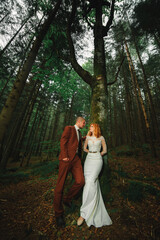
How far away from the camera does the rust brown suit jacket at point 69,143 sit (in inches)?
103

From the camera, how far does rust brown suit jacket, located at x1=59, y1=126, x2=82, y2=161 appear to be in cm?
261

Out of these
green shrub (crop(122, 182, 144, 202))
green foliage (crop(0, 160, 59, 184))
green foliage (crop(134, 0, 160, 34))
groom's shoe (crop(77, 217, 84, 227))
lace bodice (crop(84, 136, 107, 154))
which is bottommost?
green foliage (crop(0, 160, 59, 184))

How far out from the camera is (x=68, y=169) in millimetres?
2553

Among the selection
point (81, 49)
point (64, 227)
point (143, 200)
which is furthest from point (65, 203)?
point (81, 49)

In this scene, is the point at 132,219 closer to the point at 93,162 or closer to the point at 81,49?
the point at 93,162

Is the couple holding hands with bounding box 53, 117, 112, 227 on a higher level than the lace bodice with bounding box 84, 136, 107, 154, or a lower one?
lower

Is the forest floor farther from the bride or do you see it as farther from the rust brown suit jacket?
the rust brown suit jacket

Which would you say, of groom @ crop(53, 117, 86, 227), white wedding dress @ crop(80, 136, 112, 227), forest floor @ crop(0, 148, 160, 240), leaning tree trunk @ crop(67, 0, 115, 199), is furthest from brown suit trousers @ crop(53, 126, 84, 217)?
leaning tree trunk @ crop(67, 0, 115, 199)

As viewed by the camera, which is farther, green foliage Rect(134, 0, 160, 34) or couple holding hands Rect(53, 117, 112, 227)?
green foliage Rect(134, 0, 160, 34)

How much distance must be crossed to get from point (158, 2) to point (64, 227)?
1589cm

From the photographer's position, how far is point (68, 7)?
17.1 feet

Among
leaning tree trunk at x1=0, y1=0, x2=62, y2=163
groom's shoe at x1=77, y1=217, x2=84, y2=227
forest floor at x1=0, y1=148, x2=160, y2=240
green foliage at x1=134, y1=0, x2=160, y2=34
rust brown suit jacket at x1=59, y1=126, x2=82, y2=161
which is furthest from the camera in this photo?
green foliage at x1=134, y1=0, x2=160, y2=34

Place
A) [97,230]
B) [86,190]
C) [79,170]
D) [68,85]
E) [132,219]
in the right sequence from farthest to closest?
[68,85]
[79,170]
[86,190]
[132,219]
[97,230]

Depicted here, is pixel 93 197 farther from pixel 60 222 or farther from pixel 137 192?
pixel 137 192
